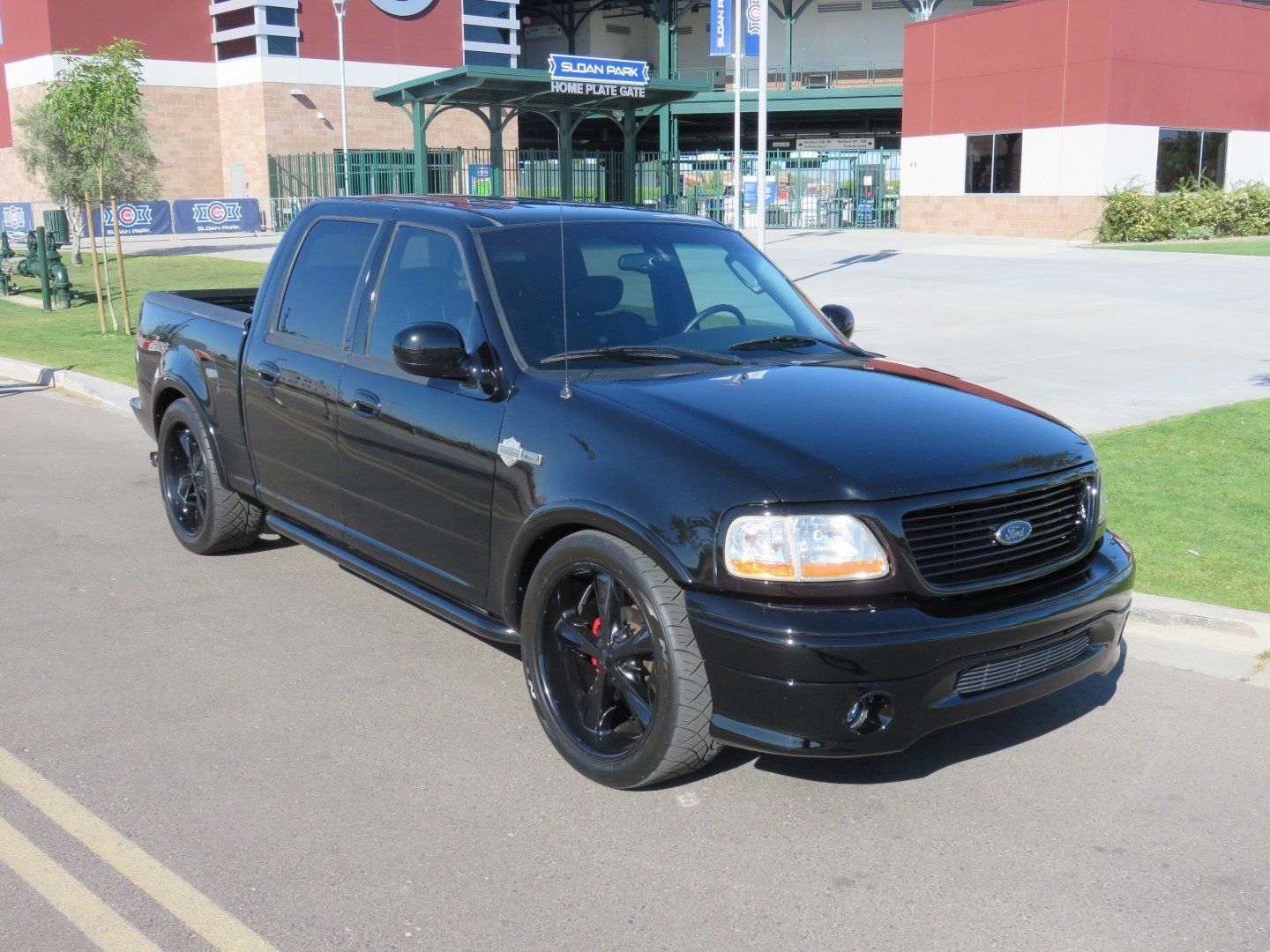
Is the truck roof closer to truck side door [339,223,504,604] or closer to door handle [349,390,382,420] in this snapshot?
truck side door [339,223,504,604]

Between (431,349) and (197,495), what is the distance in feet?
9.99

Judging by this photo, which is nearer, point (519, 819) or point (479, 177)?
point (519, 819)

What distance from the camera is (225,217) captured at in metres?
48.5

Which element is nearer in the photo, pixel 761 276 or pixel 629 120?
pixel 761 276

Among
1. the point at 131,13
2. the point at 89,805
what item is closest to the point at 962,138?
the point at 131,13

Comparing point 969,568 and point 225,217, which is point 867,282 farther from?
point 225,217

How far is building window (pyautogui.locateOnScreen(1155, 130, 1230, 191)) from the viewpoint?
35.8 metres

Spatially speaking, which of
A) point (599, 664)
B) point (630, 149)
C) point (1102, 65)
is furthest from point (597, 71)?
point (599, 664)

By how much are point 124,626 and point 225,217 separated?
1802 inches

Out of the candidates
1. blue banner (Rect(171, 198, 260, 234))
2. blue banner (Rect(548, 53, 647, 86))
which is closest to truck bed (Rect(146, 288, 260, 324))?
blue banner (Rect(548, 53, 647, 86))

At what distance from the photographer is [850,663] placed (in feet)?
11.8

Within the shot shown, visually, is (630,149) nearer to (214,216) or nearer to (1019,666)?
(214,216)

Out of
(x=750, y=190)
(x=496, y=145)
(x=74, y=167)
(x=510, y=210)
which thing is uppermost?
(x=496, y=145)

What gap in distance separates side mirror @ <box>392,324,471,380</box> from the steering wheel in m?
0.93
